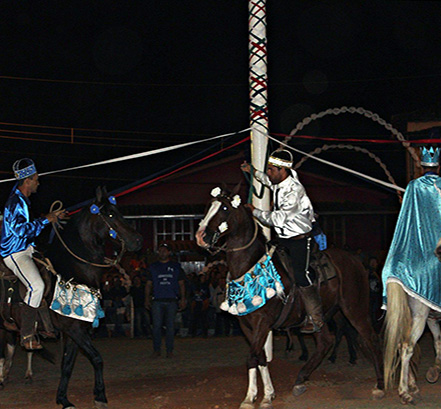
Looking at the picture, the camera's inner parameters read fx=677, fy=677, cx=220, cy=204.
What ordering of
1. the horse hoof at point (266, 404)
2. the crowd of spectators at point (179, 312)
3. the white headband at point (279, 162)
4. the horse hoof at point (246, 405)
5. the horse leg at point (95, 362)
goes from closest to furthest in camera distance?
the horse hoof at point (246, 405)
the horse hoof at point (266, 404)
the horse leg at point (95, 362)
the white headband at point (279, 162)
the crowd of spectators at point (179, 312)

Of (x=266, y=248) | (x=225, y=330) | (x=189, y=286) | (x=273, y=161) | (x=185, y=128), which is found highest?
(x=185, y=128)

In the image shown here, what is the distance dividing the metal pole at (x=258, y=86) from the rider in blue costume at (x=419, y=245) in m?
3.05

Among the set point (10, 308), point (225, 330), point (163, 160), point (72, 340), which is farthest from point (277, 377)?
point (163, 160)

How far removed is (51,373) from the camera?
11844mm

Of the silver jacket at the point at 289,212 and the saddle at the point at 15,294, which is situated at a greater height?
the silver jacket at the point at 289,212

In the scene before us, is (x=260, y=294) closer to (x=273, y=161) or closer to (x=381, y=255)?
(x=273, y=161)

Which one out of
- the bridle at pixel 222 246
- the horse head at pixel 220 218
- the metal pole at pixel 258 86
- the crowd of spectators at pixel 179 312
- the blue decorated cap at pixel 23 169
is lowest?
the crowd of spectators at pixel 179 312

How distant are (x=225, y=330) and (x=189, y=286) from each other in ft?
4.94

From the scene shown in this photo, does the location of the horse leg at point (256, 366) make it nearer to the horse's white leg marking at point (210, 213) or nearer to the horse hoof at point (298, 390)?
the horse hoof at point (298, 390)

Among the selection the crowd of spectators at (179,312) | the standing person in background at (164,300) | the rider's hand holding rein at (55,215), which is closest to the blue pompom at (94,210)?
the rider's hand holding rein at (55,215)

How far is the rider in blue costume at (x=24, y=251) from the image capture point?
871 centimetres

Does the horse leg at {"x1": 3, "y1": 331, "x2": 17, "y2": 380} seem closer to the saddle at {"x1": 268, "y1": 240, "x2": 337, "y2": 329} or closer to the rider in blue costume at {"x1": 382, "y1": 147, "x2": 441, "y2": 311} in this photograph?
the saddle at {"x1": 268, "y1": 240, "x2": 337, "y2": 329}

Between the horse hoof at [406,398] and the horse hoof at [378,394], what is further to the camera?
the horse hoof at [378,394]

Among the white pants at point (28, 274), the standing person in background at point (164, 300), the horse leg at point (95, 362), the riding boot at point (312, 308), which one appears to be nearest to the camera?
the horse leg at point (95, 362)
